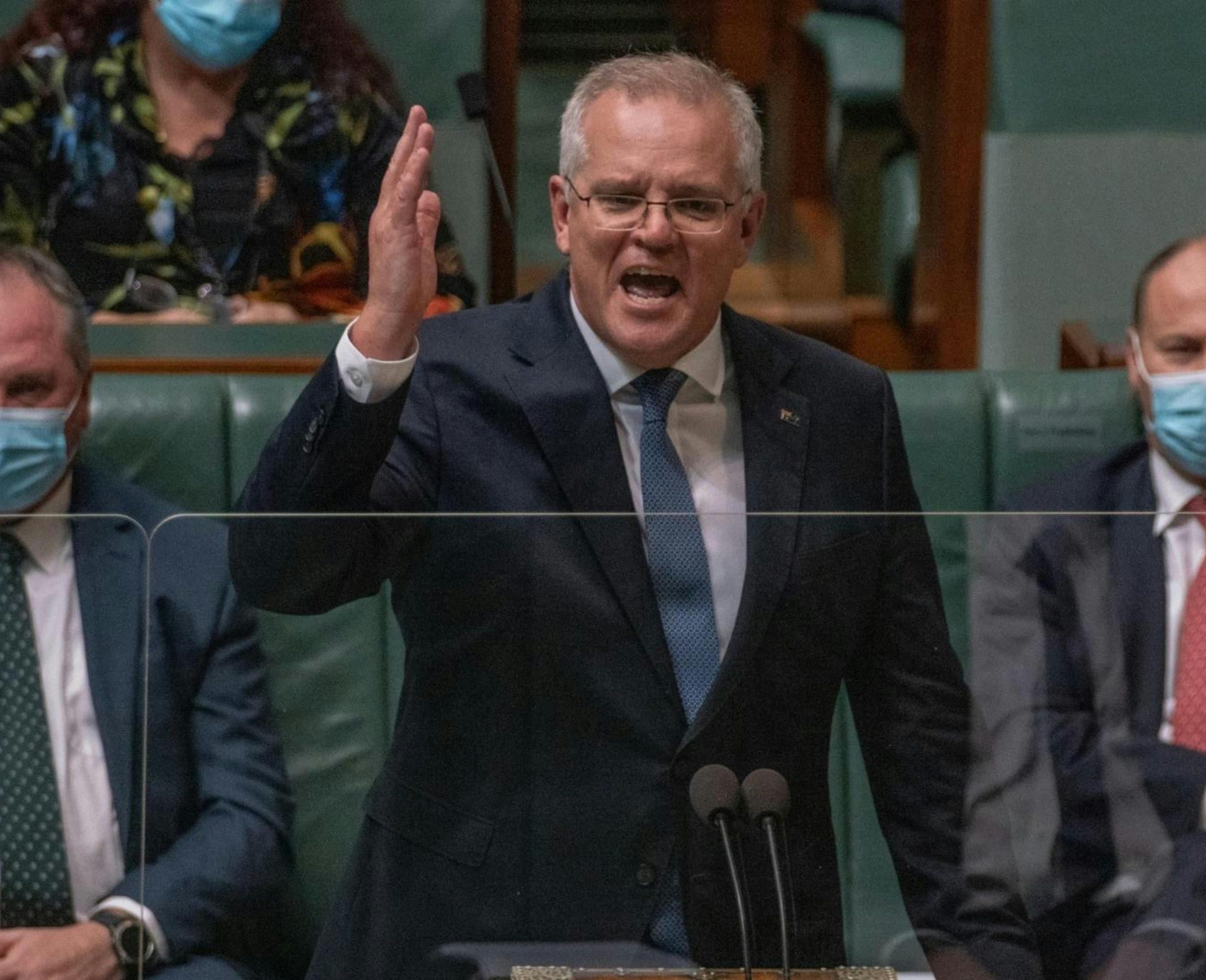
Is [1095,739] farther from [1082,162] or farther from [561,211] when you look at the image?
[1082,162]

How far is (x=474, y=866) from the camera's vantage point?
0.79 m

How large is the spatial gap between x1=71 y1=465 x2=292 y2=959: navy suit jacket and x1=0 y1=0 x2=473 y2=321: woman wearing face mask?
89cm

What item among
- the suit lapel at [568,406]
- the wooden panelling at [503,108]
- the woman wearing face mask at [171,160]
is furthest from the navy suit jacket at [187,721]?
the wooden panelling at [503,108]

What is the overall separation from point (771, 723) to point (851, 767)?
4 centimetres

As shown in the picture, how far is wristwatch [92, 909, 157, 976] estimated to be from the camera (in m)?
0.78

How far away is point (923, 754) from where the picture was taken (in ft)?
2.70

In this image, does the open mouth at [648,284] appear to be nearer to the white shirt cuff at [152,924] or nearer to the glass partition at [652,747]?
the glass partition at [652,747]

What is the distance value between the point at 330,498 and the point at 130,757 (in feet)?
0.57

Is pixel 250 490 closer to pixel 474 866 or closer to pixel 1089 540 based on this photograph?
pixel 474 866

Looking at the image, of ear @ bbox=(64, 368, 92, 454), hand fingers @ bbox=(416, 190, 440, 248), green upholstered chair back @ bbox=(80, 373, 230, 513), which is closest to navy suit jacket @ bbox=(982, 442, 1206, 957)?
hand fingers @ bbox=(416, 190, 440, 248)

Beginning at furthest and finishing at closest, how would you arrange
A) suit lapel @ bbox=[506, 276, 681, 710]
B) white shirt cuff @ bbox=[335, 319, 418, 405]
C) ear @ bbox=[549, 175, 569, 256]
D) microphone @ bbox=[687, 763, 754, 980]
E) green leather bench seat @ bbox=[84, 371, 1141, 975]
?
green leather bench seat @ bbox=[84, 371, 1141, 975] → ear @ bbox=[549, 175, 569, 256] → suit lapel @ bbox=[506, 276, 681, 710] → white shirt cuff @ bbox=[335, 319, 418, 405] → microphone @ bbox=[687, 763, 754, 980]

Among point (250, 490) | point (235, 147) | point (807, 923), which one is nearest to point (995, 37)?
point (235, 147)

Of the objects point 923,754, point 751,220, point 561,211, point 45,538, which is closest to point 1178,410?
point 751,220

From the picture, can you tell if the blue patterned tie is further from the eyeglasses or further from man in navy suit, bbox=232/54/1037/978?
Answer: the eyeglasses
